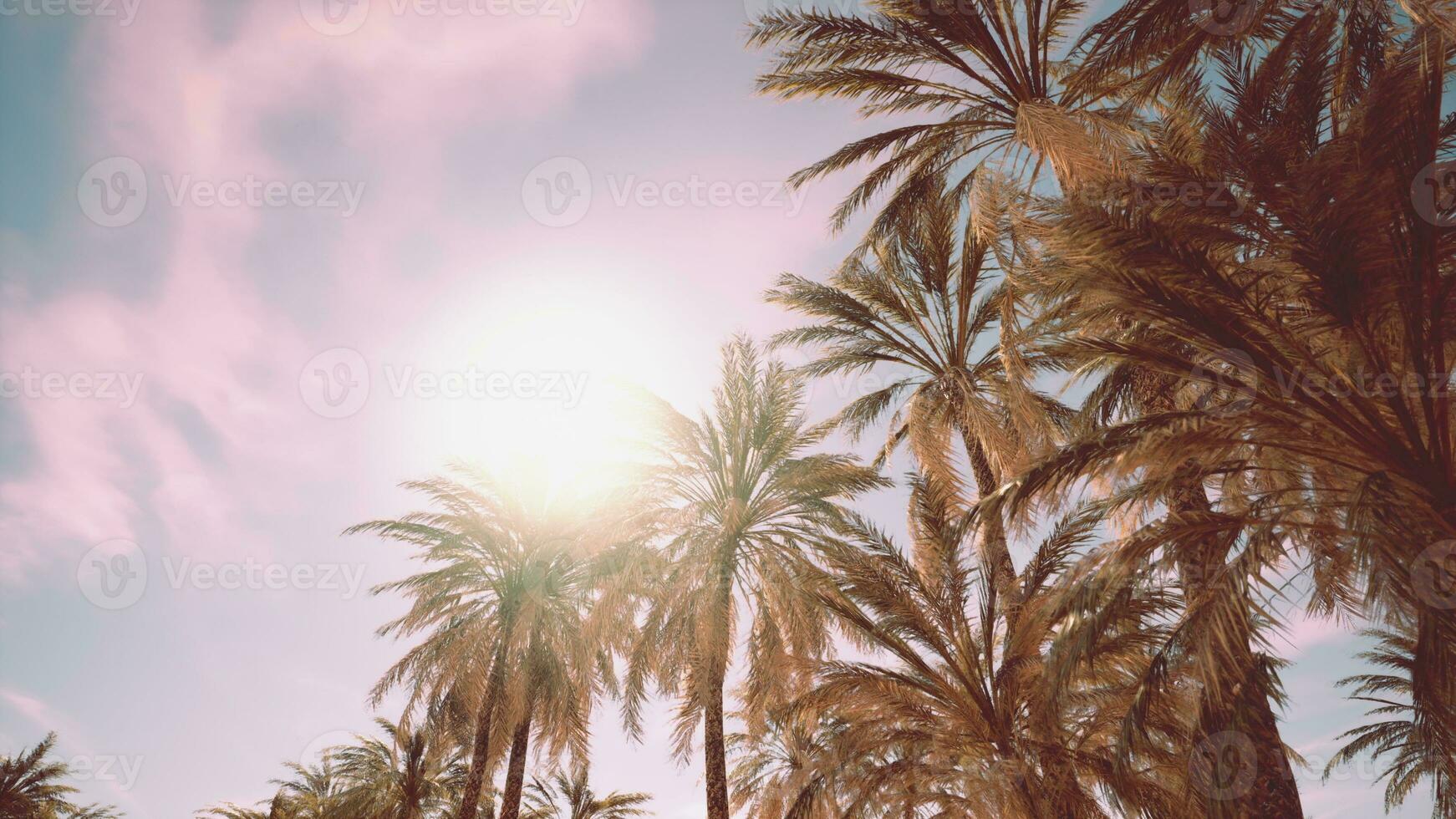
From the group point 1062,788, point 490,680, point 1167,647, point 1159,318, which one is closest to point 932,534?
point 1062,788

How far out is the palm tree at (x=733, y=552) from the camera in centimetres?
1209

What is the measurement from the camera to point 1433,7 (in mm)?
6570

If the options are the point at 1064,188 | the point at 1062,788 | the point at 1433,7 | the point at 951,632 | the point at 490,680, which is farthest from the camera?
the point at 490,680

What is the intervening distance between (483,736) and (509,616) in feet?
8.81

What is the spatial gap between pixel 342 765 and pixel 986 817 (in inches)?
979

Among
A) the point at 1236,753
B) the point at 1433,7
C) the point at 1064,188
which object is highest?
the point at 1064,188

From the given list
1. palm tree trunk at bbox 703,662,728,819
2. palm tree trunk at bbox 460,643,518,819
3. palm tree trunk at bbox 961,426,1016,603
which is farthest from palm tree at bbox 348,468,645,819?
palm tree trunk at bbox 961,426,1016,603

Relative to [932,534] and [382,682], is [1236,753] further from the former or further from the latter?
[382,682]

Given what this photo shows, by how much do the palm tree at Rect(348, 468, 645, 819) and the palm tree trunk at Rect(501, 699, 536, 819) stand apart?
28mm

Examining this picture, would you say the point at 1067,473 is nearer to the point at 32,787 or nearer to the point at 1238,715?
the point at 1238,715

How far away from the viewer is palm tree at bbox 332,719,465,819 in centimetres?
2064

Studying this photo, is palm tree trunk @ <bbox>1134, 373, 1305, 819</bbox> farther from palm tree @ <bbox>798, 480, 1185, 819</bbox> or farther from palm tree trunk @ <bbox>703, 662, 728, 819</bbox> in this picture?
palm tree trunk @ <bbox>703, 662, 728, 819</bbox>

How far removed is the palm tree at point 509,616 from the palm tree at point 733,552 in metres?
1.93

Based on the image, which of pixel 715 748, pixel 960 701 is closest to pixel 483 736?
pixel 715 748
